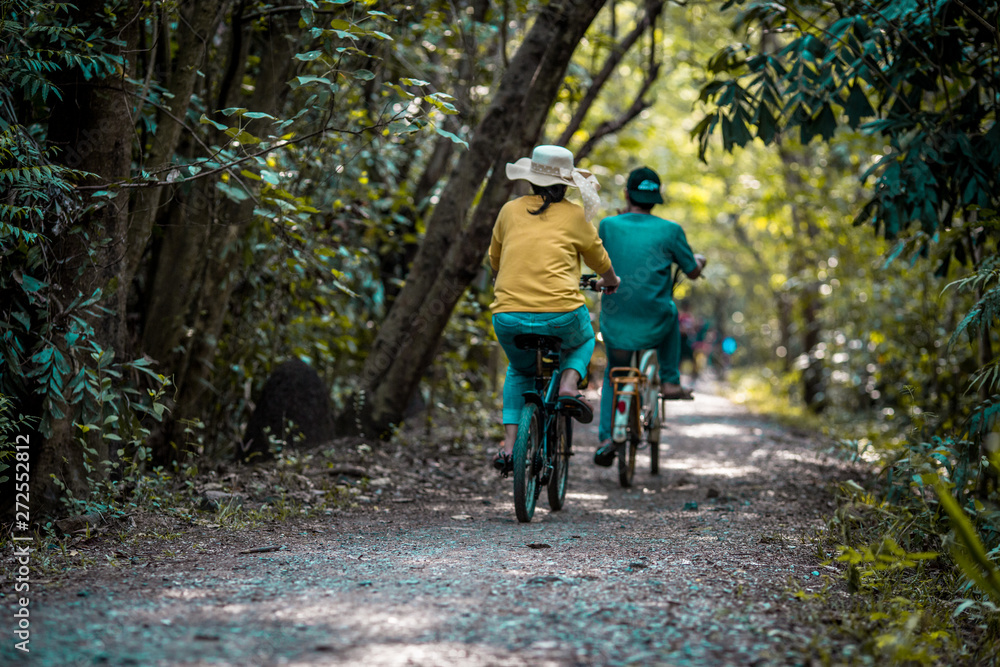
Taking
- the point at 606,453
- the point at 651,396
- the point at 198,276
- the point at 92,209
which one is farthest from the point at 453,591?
the point at 651,396

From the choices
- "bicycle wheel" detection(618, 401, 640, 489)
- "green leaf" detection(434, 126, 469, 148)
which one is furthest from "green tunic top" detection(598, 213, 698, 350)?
"green leaf" detection(434, 126, 469, 148)

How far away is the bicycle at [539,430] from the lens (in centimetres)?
500

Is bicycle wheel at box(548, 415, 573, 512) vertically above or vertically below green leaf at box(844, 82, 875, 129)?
below

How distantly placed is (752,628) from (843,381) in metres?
10.2

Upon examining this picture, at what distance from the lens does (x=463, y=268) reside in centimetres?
723

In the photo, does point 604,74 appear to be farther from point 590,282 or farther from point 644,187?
point 590,282

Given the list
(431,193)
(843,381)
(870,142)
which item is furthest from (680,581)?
(843,381)

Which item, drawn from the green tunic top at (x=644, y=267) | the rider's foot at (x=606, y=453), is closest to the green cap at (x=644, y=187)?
the green tunic top at (x=644, y=267)

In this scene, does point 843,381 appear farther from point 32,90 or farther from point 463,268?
point 32,90

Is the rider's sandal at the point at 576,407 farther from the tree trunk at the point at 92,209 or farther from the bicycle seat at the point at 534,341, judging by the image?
the tree trunk at the point at 92,209

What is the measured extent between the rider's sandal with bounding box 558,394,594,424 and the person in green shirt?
1071 millimetres

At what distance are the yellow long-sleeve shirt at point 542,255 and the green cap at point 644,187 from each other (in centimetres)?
156

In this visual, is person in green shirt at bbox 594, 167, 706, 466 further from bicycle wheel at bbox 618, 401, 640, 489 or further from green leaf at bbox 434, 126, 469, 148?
green leaf at bbox 434, 126, 469, 148

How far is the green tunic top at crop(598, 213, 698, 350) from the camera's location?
654 centimetres
